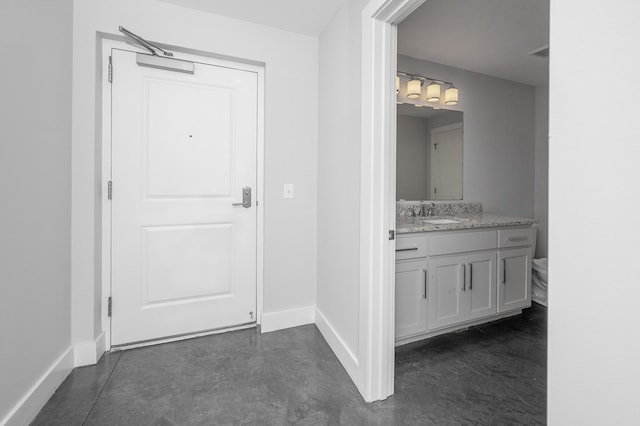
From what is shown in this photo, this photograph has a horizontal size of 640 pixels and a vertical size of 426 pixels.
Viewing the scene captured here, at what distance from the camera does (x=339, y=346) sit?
70.7 inches

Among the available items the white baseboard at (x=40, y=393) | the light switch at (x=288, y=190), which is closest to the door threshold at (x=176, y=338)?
the white baseboard at (x=40, y=393)

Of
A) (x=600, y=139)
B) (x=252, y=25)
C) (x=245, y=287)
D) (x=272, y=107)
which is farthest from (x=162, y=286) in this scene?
(x=600, y=139)

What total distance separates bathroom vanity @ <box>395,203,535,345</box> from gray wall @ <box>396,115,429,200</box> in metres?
0.57

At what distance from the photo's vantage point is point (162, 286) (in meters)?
1.97

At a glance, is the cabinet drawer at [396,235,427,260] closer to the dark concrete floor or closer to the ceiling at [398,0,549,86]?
the dark concrete floor

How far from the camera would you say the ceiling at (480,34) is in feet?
6.32

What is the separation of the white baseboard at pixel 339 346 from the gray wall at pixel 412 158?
1.25m

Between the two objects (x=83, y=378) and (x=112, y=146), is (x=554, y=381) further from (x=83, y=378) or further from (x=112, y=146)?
(x=112, y=146)

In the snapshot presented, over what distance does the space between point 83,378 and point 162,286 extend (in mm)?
613

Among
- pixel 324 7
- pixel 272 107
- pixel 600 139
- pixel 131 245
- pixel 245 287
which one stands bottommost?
pixel 245 287

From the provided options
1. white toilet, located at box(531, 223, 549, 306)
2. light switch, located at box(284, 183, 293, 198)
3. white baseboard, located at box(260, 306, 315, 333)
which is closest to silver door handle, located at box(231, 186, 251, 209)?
light switch, located at box(284, 183, 293, 198)

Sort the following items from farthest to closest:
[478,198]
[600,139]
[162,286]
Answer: [478,198] → [162,286] → [600,139]

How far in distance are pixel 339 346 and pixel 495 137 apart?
2.70 m

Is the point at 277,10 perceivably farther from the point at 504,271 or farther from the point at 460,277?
the point at 504,271
